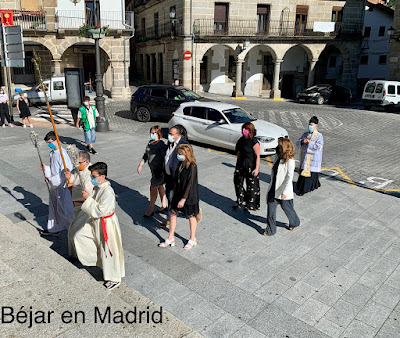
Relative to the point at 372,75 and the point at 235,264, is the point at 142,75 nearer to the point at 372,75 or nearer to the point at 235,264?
the point at 372,75

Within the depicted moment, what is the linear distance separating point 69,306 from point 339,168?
8.71 m

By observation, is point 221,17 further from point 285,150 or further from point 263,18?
point 285,150

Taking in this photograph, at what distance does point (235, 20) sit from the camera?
29.3m

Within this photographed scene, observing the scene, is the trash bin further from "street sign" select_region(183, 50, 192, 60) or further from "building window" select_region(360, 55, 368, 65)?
"building window" select_region(360, 55, 368, 65)

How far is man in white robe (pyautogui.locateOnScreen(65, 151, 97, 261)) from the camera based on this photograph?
4855mm

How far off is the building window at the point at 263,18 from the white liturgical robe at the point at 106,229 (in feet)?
93.1

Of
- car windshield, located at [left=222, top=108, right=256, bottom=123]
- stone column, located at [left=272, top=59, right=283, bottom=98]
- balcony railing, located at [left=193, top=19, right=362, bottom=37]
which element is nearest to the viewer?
car windshield, located at [left=222, top=108, right=256, bottom=123]

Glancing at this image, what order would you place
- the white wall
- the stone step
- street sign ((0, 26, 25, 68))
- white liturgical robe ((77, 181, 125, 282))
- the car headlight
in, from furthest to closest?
the white wall
street sign ((0, 26, 25, 68))
the car headlight
white liturgical robe ((77, 181, 125, 282))
the stone step

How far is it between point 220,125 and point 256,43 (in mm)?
19689

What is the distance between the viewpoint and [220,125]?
12164 millimetres

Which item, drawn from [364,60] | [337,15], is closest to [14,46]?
[337,15]

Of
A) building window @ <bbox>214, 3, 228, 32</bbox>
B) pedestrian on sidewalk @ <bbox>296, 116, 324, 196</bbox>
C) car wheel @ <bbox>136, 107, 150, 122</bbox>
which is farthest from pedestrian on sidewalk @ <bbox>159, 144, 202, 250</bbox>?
building window @ <bbox>214, 3, 228, 32</bbox>

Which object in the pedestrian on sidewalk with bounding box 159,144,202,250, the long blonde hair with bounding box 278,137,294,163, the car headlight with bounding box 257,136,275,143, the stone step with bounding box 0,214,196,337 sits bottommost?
the stone step with bounding box 0,214,196,337

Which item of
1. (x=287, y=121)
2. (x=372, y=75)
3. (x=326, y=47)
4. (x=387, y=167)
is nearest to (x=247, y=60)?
(x=326, y=47)
